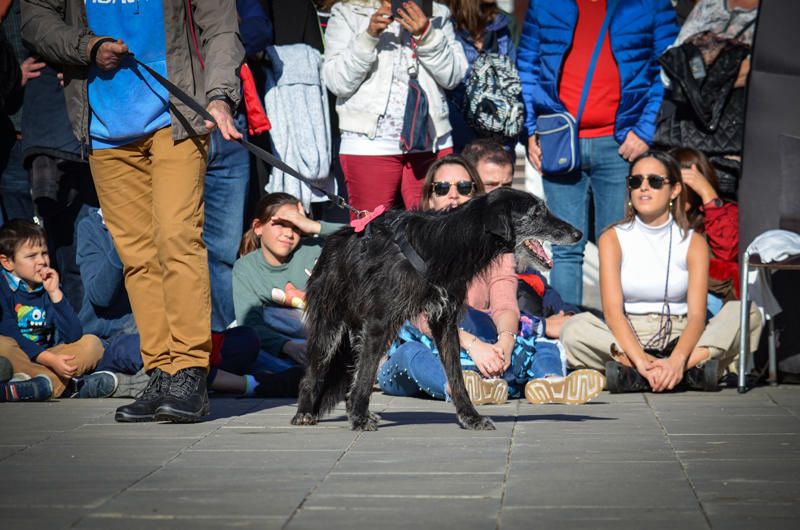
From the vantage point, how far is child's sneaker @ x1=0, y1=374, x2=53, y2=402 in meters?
7.02

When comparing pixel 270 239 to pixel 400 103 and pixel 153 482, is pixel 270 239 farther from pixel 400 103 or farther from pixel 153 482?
pixel 153 482

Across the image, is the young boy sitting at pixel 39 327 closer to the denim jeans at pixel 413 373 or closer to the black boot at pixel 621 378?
the denim jeans at pixel 413 373

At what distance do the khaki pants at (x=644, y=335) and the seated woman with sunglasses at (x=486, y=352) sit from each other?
8.3 inches

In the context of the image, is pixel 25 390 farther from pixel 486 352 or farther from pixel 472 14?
pixel 472 14

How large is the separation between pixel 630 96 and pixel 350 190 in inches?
84.0

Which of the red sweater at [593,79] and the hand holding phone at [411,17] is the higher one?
the hand holding phone at [411,17]

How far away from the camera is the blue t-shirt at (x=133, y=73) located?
5832mm

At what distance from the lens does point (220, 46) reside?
5824 mm

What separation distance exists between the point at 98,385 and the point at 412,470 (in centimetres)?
329

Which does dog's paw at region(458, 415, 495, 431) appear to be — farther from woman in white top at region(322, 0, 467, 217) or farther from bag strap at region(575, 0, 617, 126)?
bag strap at region(575, 0, 617, 126)

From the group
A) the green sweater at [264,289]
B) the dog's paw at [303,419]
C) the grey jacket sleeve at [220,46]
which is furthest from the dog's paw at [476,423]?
the green sweater at [264,289]

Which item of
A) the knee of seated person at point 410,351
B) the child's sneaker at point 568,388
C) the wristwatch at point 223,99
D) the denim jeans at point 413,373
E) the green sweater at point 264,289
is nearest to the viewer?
the wristwatch at point 223,99

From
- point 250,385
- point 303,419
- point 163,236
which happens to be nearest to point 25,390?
point 250,385

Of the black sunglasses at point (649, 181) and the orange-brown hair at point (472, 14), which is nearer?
the black sunglasses at point (649, 181)
